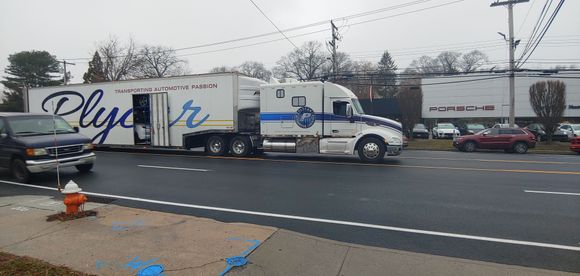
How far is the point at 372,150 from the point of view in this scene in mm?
13055

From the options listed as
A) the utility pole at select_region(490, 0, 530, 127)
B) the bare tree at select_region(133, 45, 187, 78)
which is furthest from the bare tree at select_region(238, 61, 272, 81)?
the utility pole at select_region(490, 0, 530, 127)

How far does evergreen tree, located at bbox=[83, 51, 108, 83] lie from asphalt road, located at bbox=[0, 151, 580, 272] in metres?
47.7

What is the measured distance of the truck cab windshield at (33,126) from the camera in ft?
30.2

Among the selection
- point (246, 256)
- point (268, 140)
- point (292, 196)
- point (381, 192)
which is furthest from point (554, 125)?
point (246, 256)

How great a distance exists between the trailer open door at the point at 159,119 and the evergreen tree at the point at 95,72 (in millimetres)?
42215

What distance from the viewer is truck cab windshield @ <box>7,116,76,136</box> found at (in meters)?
9.22

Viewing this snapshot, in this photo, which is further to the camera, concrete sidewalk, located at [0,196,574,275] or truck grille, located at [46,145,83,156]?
truck grille, located at [46,145,83,156]

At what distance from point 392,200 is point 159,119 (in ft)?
40.9

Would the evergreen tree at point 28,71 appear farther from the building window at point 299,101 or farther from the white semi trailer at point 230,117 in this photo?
the building window at point 299,101

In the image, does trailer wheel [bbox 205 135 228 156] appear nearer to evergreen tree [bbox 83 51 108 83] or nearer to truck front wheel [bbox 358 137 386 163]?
truck front wheel [bbox 358 137 386 163]

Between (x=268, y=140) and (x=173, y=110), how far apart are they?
16.3 ft

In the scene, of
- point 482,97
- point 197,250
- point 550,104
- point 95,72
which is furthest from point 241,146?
point 95,72

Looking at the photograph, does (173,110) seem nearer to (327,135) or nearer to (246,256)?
(327,135)

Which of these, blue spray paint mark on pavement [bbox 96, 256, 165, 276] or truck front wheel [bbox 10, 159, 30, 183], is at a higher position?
truck front wheel [bbox 10, 159, 30, 183]
